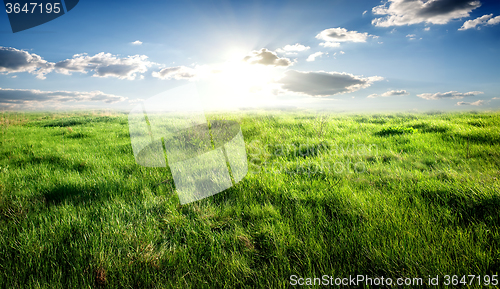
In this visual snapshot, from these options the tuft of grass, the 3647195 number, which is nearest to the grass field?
the 3647195 number

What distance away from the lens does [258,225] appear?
2.41m

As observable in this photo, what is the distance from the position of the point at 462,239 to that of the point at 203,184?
300 cm

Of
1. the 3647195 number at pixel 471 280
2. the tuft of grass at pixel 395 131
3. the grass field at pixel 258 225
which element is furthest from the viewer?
the tuft of grass at pixel 395 131

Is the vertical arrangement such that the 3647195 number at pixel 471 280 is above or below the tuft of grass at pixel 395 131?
below

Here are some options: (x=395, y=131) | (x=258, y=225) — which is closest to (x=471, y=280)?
(x=258, y=225)

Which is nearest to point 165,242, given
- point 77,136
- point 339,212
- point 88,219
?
point 88,219

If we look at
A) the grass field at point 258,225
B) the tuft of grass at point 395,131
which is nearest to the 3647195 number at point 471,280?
the grass field at point 258,225

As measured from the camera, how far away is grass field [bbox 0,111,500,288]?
5.95ft

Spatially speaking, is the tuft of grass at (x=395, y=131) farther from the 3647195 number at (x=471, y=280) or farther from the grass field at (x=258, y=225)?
the 3647195 number at (x=471, y=280)

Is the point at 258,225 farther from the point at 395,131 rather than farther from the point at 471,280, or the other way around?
the point at 395,131

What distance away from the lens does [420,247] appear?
1.91 meters

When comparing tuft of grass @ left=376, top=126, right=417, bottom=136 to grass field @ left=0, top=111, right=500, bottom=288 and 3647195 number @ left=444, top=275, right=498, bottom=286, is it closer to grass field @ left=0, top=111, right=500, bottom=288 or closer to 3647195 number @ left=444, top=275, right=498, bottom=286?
grass field @ left=0, top=111, right=500, bottom=288

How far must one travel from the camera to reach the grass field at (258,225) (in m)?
1.81

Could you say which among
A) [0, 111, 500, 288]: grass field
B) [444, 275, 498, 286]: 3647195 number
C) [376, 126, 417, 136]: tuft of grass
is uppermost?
[376, 126, 417, 136]: tuft of grass
